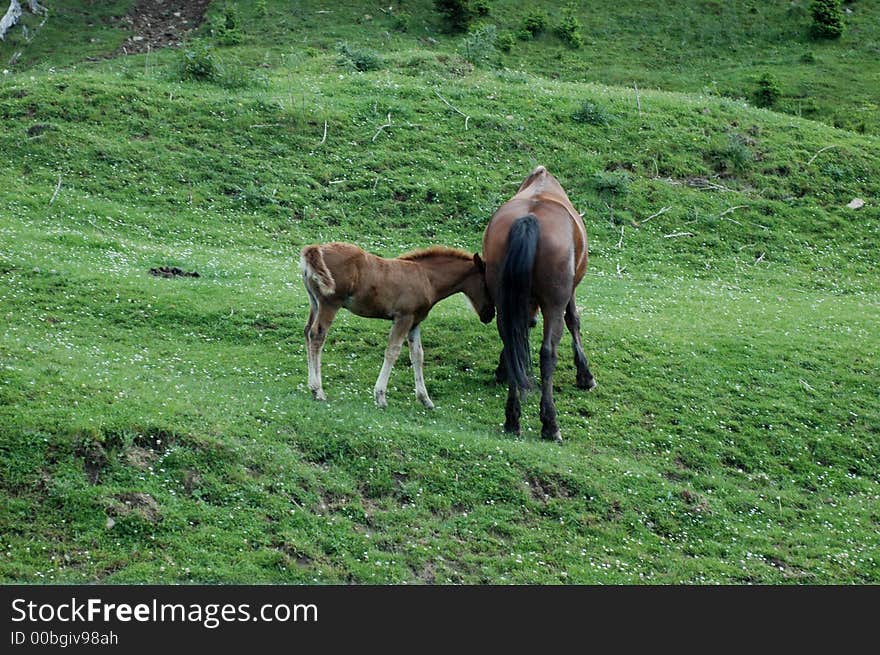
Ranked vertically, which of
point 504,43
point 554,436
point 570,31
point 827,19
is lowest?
point 554,436

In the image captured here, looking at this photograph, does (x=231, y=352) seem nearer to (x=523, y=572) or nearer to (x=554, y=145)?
(x=523, y=572)

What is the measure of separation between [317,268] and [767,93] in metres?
23.3

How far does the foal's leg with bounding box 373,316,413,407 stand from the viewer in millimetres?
14352

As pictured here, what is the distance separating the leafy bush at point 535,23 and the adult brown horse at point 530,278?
22.7 metres

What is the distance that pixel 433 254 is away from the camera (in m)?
14.7

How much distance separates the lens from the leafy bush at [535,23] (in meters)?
36.1

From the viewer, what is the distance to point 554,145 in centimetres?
→ 2617

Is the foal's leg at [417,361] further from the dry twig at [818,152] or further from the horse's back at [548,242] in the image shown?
the dry twig at [818,152]

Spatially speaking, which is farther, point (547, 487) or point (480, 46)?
point (480, 46)

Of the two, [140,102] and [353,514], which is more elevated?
[140,102]

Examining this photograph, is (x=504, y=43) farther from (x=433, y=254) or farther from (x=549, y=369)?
(x=549, y=369)

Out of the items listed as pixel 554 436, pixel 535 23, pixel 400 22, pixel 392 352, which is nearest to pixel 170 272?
pixel 392 352

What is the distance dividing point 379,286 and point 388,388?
6.30 feet

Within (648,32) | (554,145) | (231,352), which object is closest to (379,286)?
(231,352)
